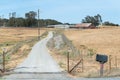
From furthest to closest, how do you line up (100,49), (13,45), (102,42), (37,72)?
(102,42) < (13,45) < (100,49) < (37,72)

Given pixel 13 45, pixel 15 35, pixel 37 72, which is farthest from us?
pixel 15 35

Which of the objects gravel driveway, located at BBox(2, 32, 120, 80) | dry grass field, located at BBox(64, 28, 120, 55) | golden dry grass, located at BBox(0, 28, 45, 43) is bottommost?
golden dry grass, located at BBox(0, 28, 45, 43)

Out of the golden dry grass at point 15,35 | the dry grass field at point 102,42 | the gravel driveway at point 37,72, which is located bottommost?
the golden dry grass at point 15,35

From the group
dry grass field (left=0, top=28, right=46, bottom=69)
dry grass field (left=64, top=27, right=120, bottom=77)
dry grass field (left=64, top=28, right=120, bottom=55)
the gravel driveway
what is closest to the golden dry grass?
dry grass field (left=0, top=28, right=46, bottom=69)

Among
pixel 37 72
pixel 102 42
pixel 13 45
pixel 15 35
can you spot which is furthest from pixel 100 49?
pixel 15 35

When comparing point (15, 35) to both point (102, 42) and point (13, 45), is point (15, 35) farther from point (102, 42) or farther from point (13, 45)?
point (102, 42)

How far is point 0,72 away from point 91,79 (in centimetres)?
672

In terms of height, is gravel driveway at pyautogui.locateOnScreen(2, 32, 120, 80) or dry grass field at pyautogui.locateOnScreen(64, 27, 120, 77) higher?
gravel driveway at pyautogui.locateOnScreen(2, 32, 120, 80)

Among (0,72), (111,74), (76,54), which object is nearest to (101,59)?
(111,74)

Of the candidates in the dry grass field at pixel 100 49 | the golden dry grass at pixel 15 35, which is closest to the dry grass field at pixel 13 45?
the golden dry grass at pixel 15 35

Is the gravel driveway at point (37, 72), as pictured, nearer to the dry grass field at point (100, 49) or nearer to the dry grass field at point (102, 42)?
the dry grass field at point (100, 49)

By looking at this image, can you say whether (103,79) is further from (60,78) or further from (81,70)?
(81,70)

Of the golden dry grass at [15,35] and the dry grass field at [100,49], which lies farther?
the golden dry grass at [15,35]

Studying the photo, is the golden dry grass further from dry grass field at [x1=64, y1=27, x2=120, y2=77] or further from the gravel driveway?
the gravel driveway
